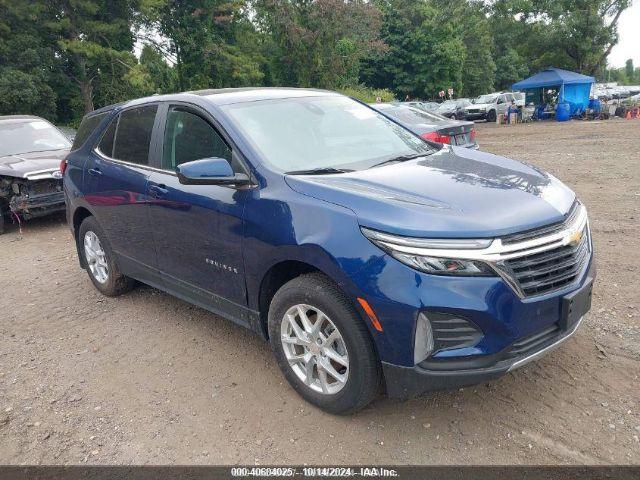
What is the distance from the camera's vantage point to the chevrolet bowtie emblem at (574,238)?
2760 mm

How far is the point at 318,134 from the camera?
12.1 feet

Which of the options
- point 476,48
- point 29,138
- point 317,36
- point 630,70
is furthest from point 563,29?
point 630,70

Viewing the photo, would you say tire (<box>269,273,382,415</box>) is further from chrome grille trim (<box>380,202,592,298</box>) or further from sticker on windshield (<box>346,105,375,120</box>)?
sticker on windshield (<box>346,105,375,120</box>)

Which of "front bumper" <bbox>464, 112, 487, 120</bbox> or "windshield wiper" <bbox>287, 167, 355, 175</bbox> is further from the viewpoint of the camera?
"front bumper" <bbox>464, 112, 487, 120</bbox>

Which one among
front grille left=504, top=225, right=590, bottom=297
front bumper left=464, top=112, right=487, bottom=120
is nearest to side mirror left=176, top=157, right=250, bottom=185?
front grille left=504, top=225, right=590, bottom=297

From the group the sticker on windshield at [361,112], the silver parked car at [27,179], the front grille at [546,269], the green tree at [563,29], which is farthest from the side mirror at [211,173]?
the green tree at [563,29]

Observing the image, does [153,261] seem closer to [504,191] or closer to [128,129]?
[128,129]

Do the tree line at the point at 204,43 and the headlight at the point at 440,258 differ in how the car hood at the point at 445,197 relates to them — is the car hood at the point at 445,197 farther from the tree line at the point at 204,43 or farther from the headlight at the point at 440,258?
the tree line at the point at 204,43

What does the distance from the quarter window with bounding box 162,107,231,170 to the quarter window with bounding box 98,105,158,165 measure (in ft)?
0.91

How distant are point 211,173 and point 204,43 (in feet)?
90.4

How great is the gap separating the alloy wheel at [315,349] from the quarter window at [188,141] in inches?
45.2

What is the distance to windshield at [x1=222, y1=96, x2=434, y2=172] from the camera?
3387 mm

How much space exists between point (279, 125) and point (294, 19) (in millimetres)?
25767

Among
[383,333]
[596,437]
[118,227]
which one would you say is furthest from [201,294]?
[596,437]
